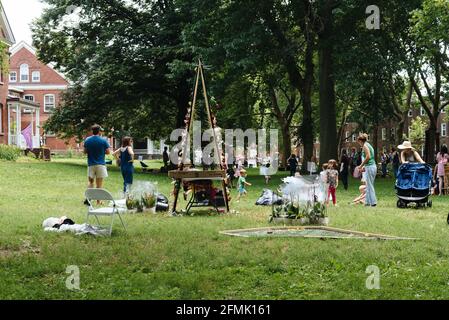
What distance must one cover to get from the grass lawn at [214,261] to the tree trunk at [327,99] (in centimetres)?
1837

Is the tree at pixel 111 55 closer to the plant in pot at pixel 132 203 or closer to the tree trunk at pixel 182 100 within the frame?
the tree trunk at pixel 182 100

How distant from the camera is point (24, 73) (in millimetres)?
75875

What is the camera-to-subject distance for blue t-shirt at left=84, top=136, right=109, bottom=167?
16.6 metres

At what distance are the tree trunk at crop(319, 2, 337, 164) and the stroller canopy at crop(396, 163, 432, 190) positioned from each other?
14.9 m

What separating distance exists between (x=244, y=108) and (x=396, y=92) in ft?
34.4

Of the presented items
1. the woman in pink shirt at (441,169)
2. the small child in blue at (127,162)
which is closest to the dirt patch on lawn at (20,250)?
the small child in blue at (127,162)

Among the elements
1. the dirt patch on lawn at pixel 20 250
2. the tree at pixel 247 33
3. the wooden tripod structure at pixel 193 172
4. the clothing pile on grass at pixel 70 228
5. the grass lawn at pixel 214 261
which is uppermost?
the tree at pixel 247 33

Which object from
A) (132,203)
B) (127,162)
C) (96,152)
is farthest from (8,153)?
(132,203)

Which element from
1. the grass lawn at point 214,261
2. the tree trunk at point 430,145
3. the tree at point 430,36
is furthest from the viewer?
the tree trunk at point 430,145

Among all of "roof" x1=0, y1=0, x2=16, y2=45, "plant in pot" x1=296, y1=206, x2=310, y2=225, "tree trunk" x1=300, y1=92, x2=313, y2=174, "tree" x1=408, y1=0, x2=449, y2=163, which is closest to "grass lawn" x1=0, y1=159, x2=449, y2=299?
"plant in pot" x1=296, y1=206, x2=310, y2=225

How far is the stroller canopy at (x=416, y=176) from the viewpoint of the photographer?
1681 centimetres

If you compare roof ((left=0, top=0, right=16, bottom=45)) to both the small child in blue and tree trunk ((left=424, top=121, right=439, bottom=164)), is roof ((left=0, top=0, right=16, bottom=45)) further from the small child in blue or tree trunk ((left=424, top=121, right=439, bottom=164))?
the small child in blue

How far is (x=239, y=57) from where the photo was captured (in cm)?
3134
